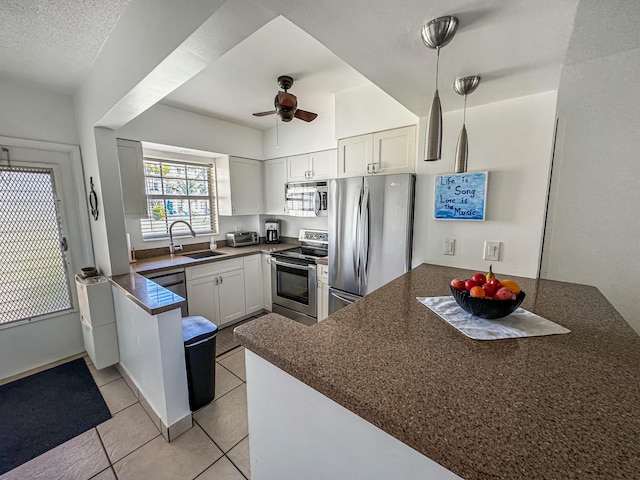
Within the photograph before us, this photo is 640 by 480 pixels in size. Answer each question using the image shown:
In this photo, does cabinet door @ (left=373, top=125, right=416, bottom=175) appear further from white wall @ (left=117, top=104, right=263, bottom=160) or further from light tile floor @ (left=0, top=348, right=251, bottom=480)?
light tile floor @ (left=0, top=348, right=251, bottom=480)

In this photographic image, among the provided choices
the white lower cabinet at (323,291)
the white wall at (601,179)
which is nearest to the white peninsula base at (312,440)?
the white wall at (601,179)

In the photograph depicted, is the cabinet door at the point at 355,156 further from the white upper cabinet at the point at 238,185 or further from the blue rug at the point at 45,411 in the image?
the blue rug at the point at 45,411

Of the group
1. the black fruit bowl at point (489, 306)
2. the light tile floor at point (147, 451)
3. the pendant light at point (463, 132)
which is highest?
the pendant light at point (463, 132)

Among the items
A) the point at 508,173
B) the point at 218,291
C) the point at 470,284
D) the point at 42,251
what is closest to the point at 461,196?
the point at 508,173

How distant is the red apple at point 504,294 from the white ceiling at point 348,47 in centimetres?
102

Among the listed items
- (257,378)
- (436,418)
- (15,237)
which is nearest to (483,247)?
(436,418)

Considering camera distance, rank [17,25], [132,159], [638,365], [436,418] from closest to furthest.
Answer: [436,418]
[638,365]
[17,25]
[132,159]

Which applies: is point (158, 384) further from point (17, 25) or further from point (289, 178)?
point (289, 178)

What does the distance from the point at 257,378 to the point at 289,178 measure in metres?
2.88

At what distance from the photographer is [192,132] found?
116 inches

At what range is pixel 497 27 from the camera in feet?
3.22

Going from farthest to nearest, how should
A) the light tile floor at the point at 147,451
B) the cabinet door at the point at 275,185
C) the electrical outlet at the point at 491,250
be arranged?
the cabinet door at the point at 275,185
the electrical outlet at the point at 491,250
the light tile floor at the point at 147,451

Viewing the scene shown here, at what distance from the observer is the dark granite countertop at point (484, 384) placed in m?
0.49

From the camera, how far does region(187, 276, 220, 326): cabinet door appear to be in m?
2.76
